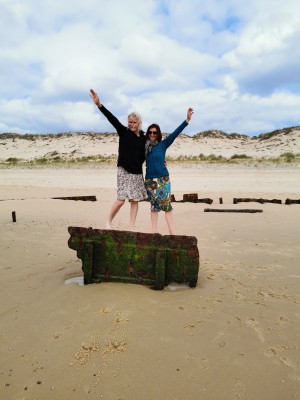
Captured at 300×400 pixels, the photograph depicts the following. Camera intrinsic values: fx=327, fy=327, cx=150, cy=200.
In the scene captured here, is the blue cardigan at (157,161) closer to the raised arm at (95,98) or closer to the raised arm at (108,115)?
the raised arm at (108,115)

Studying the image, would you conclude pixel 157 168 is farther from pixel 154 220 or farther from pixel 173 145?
pixel 173 145

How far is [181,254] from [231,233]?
346cm

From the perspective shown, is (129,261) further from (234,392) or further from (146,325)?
(234,392)

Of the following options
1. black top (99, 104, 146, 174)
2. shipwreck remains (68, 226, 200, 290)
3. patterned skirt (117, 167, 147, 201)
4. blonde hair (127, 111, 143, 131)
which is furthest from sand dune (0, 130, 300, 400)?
blonde hair (127, 111, 143, 131)

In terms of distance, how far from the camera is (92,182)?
68.0 ft

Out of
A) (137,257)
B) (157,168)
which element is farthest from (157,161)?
(137,257)

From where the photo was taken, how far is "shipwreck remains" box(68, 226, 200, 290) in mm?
3283

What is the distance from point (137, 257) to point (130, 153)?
5.63 ft

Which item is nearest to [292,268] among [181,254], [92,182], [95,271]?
[181,254]

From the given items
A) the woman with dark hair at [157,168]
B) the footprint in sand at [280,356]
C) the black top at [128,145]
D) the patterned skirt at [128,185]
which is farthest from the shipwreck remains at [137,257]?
the black top at [128,145]

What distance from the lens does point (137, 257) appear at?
131 inches

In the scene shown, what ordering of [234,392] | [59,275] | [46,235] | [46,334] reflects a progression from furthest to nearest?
[46,235], [59,275], [46,334], [234,392]

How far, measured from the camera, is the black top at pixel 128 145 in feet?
14.8

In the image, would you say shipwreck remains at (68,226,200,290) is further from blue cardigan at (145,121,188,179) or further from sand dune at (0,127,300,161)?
sand dune at (0,127,300,161)
